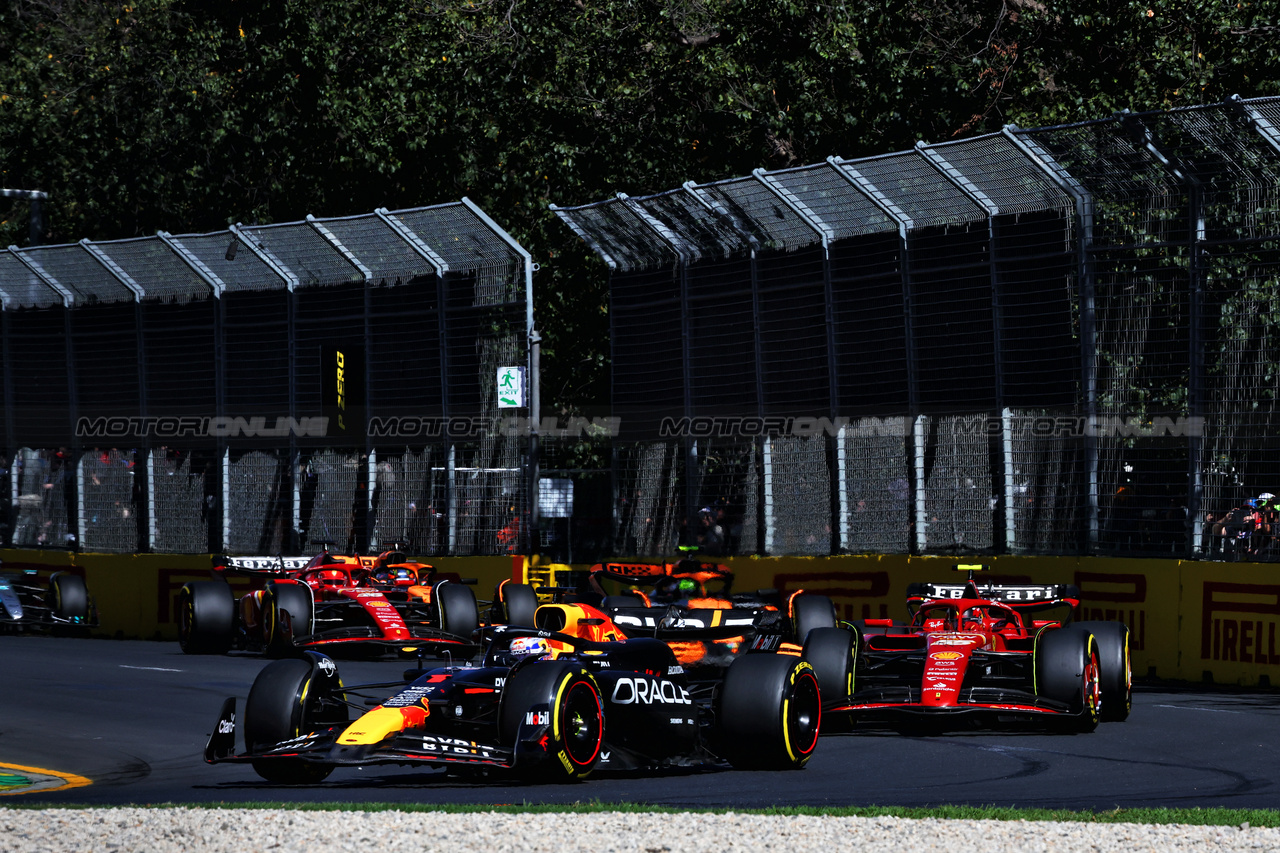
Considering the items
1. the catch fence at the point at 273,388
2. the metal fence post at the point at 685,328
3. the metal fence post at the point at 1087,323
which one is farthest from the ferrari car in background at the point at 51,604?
the metal fence post at the point at 1087,323

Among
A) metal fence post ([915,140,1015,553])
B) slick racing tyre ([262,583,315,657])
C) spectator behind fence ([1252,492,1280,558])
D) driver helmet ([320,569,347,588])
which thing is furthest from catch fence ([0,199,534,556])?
spectator behind fence ([1252,492,1280,558])

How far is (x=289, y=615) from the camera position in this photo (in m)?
16.8

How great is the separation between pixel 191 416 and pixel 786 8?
31.5 ft

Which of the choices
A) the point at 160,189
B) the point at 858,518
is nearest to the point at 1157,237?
the point at 858,518

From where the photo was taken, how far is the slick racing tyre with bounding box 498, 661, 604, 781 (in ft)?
27.9

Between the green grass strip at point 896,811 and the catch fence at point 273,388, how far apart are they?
466 inches

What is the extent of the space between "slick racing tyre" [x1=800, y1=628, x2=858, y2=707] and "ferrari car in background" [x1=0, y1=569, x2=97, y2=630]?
38.3 ft

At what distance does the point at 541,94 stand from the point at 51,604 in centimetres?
1043

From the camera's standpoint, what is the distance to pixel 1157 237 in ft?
48.2

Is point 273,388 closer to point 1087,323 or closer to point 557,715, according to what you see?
point 1087,323

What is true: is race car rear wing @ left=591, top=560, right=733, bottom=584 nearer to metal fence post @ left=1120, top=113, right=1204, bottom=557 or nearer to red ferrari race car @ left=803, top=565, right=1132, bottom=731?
red ferrari race car @ left=803, top=565, right=1132, bottom=731

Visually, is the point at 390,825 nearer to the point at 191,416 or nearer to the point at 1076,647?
the point at 1076,647

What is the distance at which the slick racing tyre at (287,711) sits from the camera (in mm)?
8930

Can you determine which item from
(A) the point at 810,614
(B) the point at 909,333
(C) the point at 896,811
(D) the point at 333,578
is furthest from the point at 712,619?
(C) the point at 896,811
